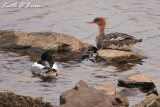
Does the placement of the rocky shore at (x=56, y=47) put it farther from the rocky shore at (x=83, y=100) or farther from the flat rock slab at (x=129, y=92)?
the rocky shore at (x=83, y=100)

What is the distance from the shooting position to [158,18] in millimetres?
15172

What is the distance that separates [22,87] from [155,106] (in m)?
3.40

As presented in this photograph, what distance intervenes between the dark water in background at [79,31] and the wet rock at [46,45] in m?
0.44

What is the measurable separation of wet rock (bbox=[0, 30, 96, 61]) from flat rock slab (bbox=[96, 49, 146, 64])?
0.64 metres

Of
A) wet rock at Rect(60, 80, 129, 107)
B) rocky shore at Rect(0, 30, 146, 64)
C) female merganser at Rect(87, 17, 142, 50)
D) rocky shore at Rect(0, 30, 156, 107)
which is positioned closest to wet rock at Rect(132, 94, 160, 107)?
rocky shore at Rect(0, 30, 156, 107)

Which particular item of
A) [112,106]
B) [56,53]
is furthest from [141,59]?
[112,106]

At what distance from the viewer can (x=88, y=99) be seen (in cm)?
695

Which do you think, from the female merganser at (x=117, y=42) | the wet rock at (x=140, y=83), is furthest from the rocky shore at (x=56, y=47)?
the wet rock at (x=140, y=83)

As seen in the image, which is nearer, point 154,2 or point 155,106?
point 155,106

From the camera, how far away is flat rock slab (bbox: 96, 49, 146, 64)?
35.9 feet

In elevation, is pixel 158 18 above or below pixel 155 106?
below

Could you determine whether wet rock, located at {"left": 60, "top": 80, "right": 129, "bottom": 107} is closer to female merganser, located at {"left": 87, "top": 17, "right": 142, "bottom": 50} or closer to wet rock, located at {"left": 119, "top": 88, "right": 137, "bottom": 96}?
wet rock, located at {"left": 119, "top": 88, "right": 137, "bottom": 96}

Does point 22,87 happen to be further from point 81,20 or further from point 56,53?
point 81,20

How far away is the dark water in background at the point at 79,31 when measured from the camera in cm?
922
